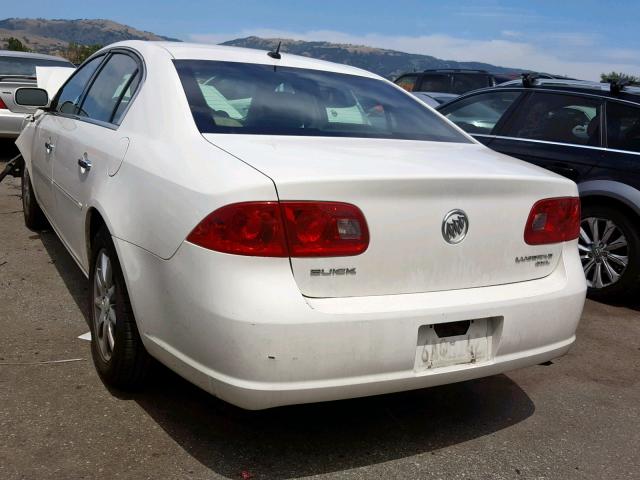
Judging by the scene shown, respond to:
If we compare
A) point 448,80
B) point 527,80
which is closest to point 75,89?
point 527,80

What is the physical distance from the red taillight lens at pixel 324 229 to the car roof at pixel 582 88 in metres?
3.64

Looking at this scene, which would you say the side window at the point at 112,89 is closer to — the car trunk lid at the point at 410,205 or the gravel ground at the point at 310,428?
the car trunk lid at the point at 410,205

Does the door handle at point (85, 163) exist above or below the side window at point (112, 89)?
below

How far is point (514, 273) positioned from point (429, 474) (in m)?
0.83

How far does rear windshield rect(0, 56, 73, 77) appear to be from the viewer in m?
10.3

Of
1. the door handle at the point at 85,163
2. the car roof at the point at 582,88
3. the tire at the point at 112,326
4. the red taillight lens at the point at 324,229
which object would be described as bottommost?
the tire at the point at 112,326

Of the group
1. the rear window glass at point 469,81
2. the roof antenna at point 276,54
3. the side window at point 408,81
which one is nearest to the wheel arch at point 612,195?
the roof antenna at point 276,54

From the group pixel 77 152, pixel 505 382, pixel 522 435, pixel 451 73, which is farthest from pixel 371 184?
pixel 451 73

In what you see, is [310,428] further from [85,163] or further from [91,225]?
[85,163]

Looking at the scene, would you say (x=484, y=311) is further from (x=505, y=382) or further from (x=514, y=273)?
(x=505, y=382)

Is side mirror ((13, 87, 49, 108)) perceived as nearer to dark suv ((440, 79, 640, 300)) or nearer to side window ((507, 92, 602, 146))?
dark suv ((440, 79, 640, 300))

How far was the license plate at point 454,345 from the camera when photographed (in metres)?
2.51

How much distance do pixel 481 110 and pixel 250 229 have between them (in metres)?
4.30

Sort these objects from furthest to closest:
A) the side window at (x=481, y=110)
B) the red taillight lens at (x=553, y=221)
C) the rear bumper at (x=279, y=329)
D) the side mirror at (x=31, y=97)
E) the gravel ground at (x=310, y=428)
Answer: the side window at (x=481, y=110)
the side mirror at (x=31, y=97)
the red taillight lens at (x=553, y=221)
the gravel ground at (x=310, y=428)
the rear bumper at (x=279, y=329)
